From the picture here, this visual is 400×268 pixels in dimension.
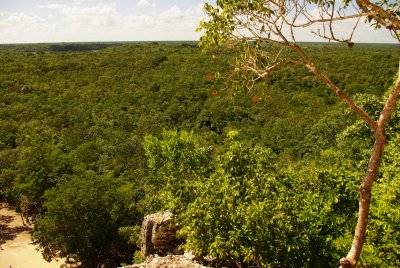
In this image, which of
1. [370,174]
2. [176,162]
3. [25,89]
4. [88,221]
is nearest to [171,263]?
[370,174]

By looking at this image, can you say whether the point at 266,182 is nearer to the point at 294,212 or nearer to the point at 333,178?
the point at 294,212

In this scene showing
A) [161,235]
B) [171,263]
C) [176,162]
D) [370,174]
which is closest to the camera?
[370,174]

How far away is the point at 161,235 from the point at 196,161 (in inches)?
174

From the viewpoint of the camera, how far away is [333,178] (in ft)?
34.2

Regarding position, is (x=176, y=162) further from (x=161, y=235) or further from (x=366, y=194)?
(x=366, y=194)

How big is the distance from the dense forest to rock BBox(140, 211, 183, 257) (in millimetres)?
834

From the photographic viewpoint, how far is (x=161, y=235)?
1352cm

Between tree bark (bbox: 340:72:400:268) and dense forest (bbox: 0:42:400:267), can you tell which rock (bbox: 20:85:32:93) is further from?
tree bark (bbox: 340:72:400:268)

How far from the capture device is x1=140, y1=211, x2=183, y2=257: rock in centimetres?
1351

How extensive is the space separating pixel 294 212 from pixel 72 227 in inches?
608

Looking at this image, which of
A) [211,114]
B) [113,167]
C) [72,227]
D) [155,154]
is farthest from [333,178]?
[211,114]

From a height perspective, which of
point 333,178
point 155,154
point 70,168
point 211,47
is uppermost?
point 211,47

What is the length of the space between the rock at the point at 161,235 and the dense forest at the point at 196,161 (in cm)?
83

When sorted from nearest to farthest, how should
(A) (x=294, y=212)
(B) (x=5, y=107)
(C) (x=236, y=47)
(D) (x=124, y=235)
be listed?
(C) (x=236, y=47) < (A) (x=294, y=212) < (D) (x=124, y=235) < (B) (x=5, y=107)
